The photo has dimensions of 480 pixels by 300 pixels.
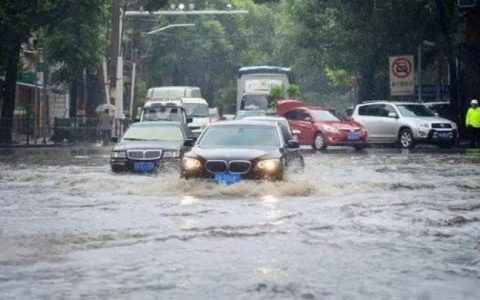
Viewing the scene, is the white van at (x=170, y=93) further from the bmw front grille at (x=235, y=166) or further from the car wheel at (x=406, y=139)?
the bmw front grille at (x=235, y=166)

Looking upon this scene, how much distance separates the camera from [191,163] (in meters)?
15.9

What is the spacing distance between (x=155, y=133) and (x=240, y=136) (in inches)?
260

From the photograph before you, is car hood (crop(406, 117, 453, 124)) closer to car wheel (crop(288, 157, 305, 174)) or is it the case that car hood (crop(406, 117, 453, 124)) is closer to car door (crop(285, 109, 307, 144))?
car door (crop(285, 109, 307, 144))

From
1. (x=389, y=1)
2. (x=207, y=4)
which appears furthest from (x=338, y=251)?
(x=207, y=4)

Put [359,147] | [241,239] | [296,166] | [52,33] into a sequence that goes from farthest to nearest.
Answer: [52,33]
[359,147]
[296,166]
[241,239]

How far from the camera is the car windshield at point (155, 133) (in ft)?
Answer: 76.0

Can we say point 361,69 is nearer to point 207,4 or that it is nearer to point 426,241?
point 207,4

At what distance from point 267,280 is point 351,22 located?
3594 cm

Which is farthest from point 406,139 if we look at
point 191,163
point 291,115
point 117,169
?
point 191,163

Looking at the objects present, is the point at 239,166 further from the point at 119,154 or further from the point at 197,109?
the point at 197,109

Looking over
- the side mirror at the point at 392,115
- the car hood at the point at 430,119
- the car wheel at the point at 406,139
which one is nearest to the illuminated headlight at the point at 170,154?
the car wheel at the point at 406,139

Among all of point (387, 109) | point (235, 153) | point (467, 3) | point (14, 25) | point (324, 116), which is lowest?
point (235, 153)

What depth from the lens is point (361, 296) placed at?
24.1 feet

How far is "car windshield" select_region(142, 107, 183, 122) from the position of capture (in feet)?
107
